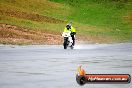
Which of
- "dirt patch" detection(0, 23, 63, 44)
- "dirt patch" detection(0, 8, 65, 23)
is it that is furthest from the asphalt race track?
"dirt patch" detection(0, 8, 65, 23)

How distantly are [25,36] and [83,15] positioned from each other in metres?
32.8

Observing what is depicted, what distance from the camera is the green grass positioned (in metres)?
62.3

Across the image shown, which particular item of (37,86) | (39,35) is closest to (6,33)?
(39,35)

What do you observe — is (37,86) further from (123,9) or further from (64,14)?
(123,9)

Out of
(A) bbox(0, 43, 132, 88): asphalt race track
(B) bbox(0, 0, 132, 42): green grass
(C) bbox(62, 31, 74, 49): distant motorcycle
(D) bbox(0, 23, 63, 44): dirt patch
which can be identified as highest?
(A) bbox(0, 43, 132, 88): asphalt race track

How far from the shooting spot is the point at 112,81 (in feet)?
21.3

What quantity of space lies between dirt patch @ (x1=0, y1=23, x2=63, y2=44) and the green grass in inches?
163

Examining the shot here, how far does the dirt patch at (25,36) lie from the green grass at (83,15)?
13.6 ft

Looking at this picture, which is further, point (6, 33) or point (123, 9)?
point (123, 9)

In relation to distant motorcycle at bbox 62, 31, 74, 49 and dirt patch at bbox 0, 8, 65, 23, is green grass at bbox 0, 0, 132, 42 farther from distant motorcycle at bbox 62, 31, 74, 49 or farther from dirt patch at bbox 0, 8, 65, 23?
distant motorcycle at bbox 62, 31, 74, 49

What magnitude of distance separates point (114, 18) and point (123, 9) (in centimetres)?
730

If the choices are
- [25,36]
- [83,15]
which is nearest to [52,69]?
[25,36]

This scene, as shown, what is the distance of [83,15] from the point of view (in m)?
80.8

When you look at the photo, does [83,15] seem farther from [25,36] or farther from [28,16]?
[25,36]
